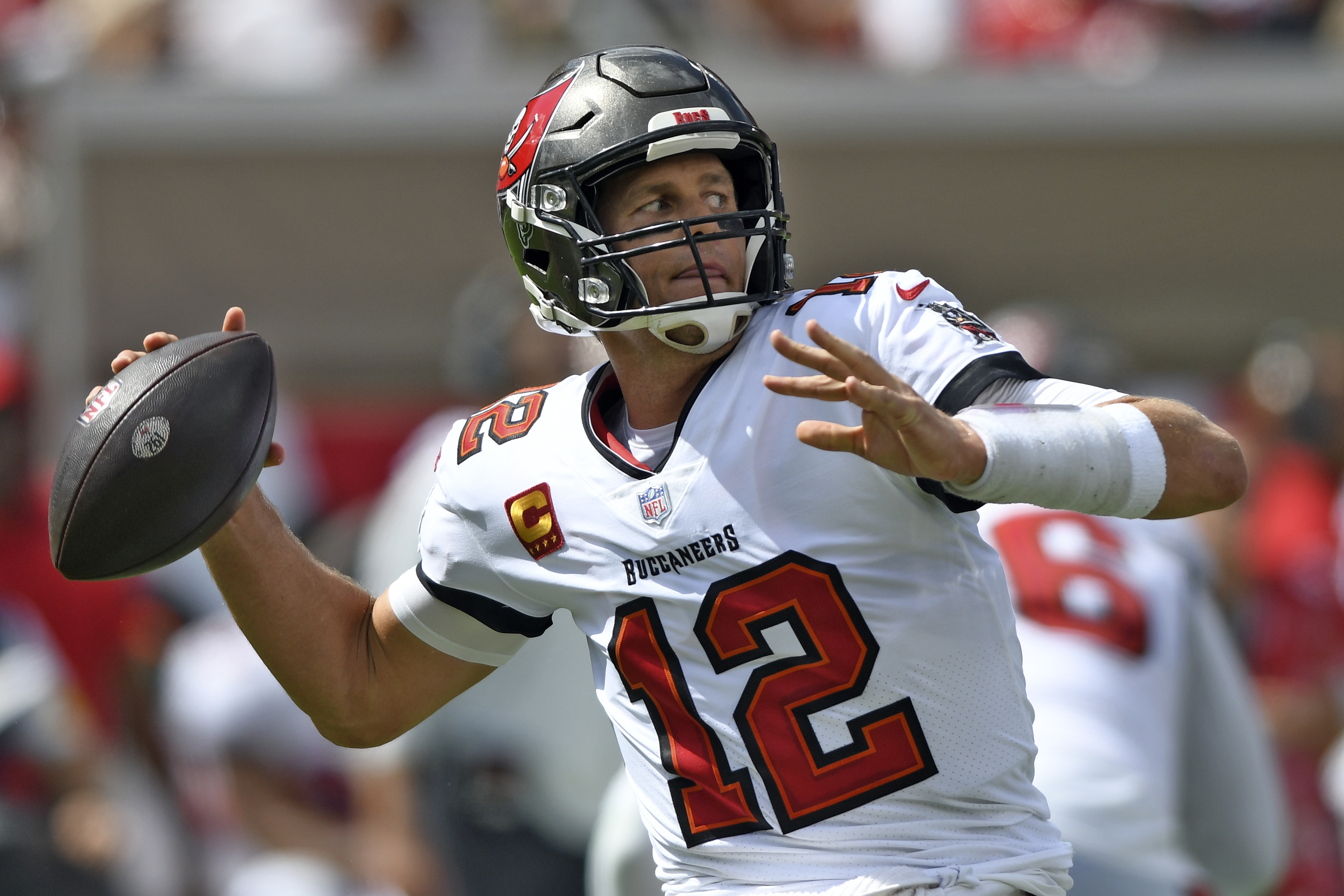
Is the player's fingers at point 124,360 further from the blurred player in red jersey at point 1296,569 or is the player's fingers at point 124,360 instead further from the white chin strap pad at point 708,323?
the blurred player in red jersey at point 1296,569

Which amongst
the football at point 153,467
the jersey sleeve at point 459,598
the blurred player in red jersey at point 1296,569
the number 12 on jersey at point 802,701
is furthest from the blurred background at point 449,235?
the number 12 on jersey at point 802,701

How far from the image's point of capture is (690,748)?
2510 mm

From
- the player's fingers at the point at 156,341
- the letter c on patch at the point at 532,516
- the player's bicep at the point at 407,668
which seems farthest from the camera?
the player's bicep at the point at 407,668

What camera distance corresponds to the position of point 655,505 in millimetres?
2508

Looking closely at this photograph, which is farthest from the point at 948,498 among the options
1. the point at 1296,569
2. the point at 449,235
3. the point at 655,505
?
the point at 449,235

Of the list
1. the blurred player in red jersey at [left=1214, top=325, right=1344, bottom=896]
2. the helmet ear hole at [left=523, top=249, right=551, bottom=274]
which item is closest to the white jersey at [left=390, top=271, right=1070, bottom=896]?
the helmet ear hole at [left=523, top=249, right=551, bottom=274]

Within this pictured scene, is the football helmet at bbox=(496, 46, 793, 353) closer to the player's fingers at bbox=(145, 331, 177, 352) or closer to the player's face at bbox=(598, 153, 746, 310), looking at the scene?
the player's face at bbox=(598, 153, 746, 310)

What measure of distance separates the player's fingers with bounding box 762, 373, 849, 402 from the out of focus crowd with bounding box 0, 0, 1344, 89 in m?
5.26

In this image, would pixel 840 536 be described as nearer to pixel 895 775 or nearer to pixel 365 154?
pixel 895 775

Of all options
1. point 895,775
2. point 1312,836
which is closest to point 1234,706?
point 895,775

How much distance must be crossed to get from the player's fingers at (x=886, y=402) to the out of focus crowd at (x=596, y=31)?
5352 mm

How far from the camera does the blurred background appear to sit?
612 centimetres

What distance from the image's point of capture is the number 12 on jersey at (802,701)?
7.88 feet

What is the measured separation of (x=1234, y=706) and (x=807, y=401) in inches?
69.8
